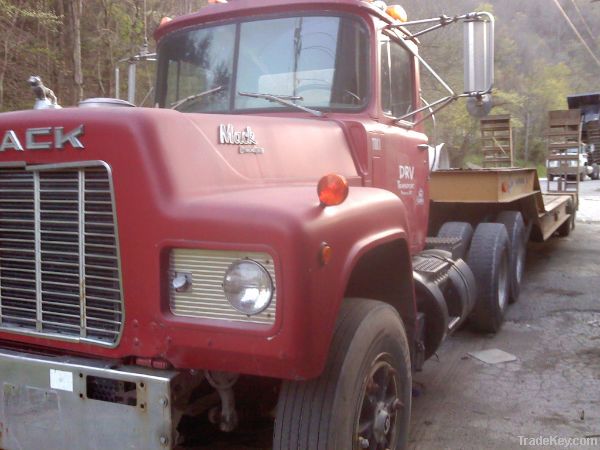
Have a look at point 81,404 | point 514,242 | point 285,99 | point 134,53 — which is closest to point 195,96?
point 285,99

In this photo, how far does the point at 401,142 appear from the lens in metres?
4.13

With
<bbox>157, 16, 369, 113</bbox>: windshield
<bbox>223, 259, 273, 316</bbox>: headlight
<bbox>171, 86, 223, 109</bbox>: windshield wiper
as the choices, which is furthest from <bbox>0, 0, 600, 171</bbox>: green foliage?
<bbox>223, 259, 273, 316</bbox>: headlight

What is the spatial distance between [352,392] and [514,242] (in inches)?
183

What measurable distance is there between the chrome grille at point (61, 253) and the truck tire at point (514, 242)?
4.88 meters

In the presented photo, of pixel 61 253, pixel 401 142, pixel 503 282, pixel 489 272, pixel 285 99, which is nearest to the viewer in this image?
pixel 61 253

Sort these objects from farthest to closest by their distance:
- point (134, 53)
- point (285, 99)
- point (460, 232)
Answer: point (134, 53)
point (460, 232)
point (285, 99)

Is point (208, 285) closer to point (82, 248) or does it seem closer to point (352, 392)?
point (82, 248)

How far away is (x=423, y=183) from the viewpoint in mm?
4691

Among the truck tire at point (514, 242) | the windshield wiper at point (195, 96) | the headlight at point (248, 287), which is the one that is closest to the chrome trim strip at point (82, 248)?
the headlight at point (248, 287)

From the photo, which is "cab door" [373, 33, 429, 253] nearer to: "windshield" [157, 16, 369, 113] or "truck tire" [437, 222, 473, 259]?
"windshield" [157, 16, 369, 113]

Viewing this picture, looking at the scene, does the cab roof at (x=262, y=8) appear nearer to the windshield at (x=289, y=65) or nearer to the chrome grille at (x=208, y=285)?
the windshield at (x=289, y=65)

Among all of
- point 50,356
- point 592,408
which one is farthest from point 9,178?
point 592,408

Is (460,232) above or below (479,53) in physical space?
below

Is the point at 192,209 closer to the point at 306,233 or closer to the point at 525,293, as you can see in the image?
the point at 306,233
